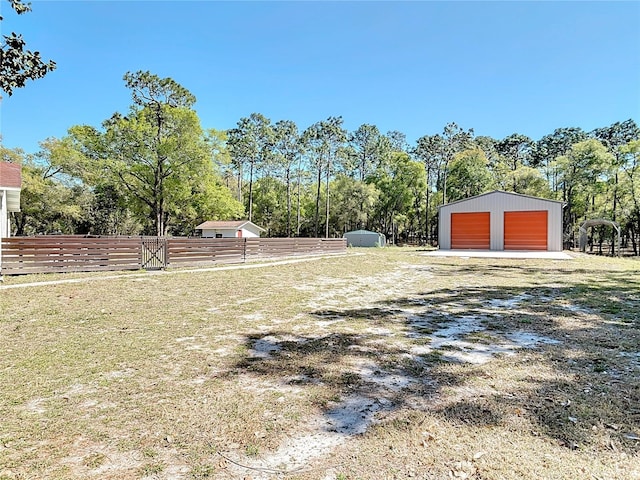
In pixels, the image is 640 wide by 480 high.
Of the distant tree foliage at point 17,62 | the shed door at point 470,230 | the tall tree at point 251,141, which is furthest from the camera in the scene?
the tall tree at point 251,141

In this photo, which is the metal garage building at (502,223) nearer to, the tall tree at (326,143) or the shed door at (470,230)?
the shed door at (470,230)

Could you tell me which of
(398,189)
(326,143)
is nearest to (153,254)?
(326,143)

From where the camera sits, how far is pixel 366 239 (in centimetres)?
3381

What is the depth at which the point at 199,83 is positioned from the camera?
26953 mm

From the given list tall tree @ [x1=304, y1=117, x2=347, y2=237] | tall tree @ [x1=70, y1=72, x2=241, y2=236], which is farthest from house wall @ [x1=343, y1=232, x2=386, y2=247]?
tall tree @ [x1=70, y1=72, x2=241, y2=236]

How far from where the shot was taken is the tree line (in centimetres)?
2492

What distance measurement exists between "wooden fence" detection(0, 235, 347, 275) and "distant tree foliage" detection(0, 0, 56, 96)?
537 centimetres

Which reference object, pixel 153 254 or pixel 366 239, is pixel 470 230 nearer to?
pixel 366 239

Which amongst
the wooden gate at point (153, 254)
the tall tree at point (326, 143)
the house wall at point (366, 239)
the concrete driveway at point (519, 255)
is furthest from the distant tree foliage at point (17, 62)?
the tall tree at point (326, 143)

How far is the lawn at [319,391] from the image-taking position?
1.99 m

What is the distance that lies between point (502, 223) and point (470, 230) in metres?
1.89

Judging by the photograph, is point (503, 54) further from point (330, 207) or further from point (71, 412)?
point (330, 207)

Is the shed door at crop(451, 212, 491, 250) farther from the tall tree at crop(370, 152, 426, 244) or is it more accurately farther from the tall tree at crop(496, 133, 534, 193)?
the tall tree at crop(496, 133, 534, 193)

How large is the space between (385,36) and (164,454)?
18.3m
